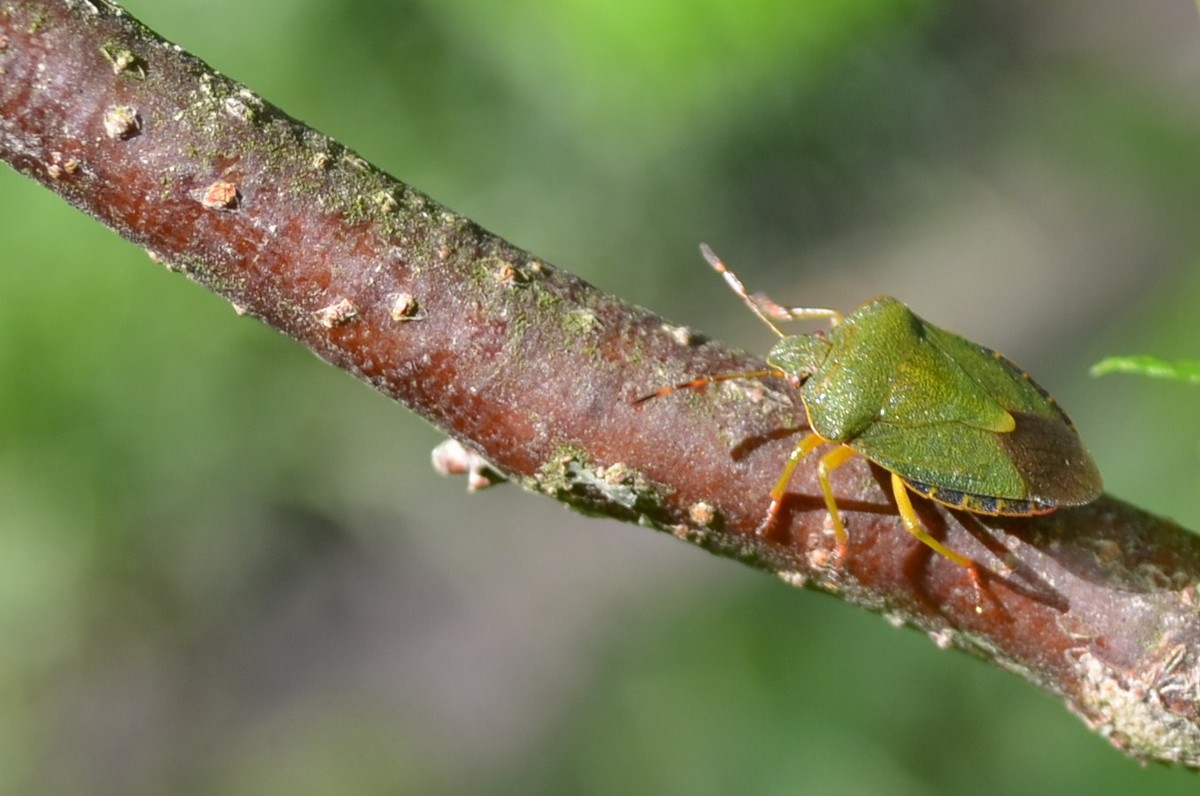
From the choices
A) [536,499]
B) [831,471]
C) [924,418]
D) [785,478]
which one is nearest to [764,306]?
[924,418]

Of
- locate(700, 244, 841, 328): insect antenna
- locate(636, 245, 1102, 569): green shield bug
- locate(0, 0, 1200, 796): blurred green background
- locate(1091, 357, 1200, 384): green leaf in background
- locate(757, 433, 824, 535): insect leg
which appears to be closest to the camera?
locate(1091, 357, 1200, 384): green leaf in background

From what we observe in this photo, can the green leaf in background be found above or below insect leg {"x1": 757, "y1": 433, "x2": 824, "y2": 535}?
above

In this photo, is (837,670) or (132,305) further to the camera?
(132,305)

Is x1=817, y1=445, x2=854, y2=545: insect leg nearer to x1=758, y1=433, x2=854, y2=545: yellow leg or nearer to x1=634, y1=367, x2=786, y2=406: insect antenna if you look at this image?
x1=758, y1=433, x2=854, y2=545: yellow leg

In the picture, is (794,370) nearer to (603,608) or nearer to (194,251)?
(194,251)

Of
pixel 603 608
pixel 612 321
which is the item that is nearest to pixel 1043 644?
pixel 612 321

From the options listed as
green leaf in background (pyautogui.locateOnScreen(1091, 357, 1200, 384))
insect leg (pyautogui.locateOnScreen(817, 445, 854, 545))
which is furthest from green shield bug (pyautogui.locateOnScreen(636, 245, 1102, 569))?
green leaf in background (pyautogui.locateOnScreen(1091, 357, 1200, 384))
